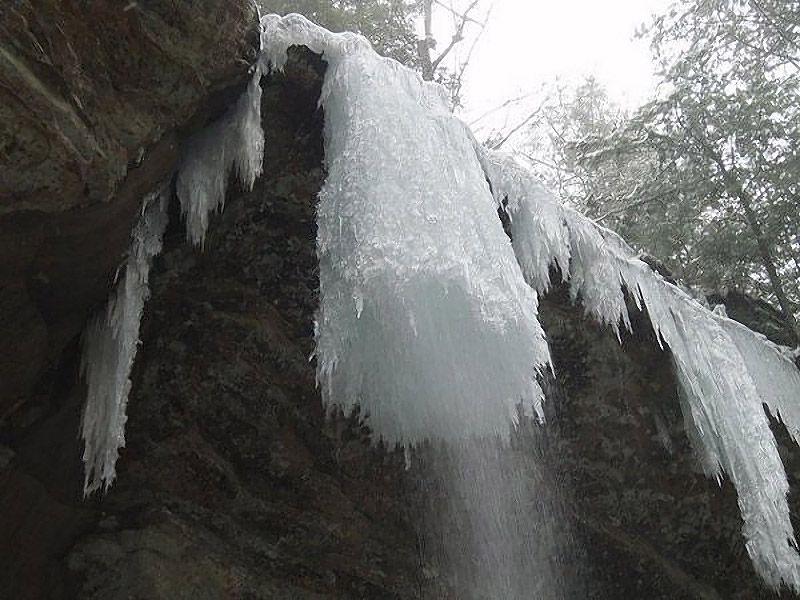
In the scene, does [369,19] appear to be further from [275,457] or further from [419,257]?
[419,257]

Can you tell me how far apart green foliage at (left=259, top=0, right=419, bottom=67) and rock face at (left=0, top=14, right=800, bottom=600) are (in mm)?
3779

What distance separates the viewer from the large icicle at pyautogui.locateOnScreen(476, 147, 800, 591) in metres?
4.27

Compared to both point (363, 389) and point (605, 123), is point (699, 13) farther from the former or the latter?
point (363, 389)

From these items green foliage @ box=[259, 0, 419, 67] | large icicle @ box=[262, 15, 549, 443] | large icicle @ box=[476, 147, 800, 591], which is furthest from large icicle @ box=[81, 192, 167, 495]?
green foliage @ box=[259, 0, 419, 67]

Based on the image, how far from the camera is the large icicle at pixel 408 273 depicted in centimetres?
287

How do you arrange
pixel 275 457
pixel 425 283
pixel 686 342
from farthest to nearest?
pixel 686 342 → pixel 275 457 → pixel 425 283

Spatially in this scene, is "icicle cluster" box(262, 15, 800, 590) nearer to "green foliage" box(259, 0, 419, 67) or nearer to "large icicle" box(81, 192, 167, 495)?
"large icicle" box(81, 192, 167, 495)

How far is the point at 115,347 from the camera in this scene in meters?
3.84

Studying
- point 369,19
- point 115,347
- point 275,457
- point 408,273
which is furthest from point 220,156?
point 369,19

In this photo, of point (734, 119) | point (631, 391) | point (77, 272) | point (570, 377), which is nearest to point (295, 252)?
point (77, 272)

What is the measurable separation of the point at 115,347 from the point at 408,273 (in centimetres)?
207

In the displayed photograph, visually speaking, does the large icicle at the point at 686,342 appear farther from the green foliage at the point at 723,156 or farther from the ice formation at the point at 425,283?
the green foliage at the point at 723,156

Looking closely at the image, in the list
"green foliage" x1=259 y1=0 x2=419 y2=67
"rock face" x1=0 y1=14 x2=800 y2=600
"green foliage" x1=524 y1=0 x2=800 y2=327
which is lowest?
"rock face" x1=0 y1=14 x2=800 y2=600

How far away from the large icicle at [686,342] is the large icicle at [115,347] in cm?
221
